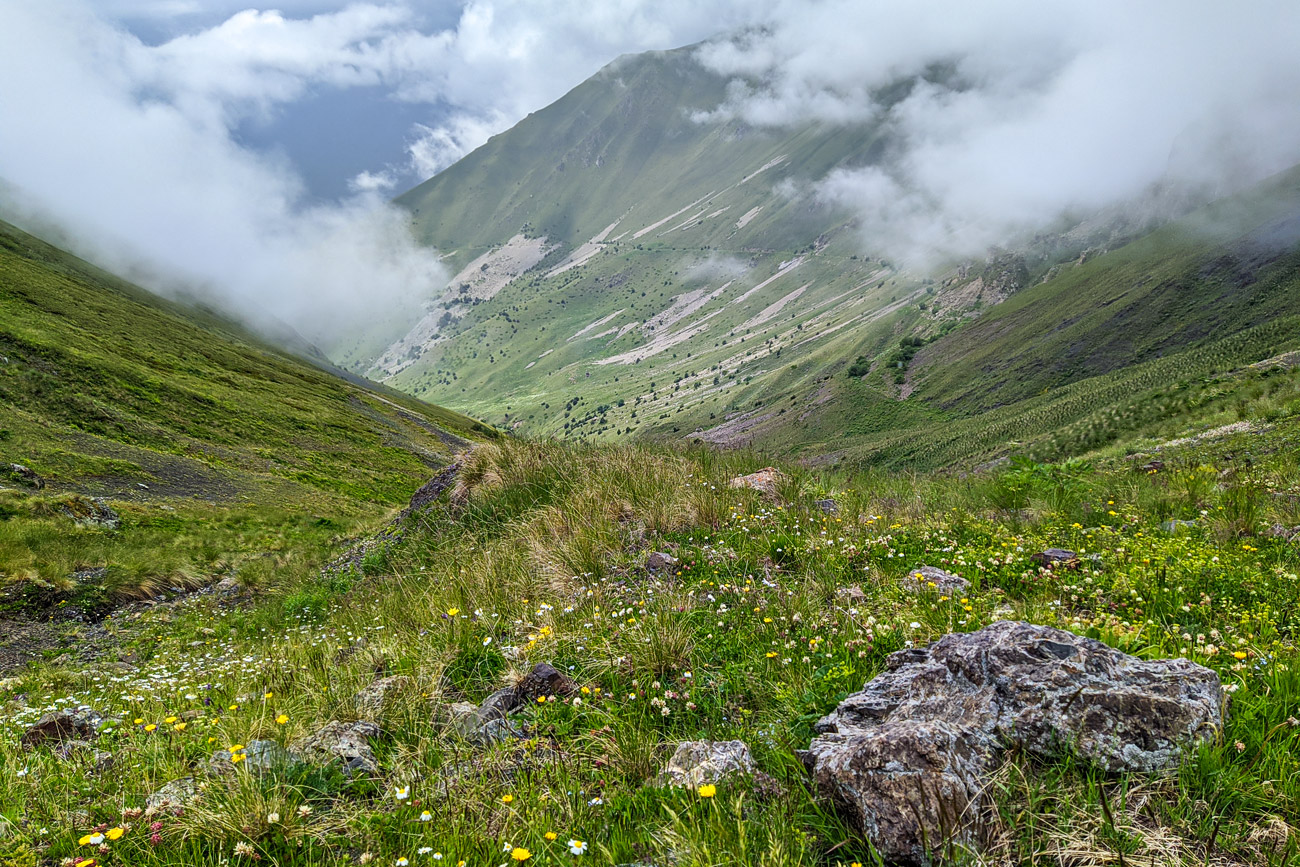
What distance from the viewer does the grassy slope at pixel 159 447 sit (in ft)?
69.9

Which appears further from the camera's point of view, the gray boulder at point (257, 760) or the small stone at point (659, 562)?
the small stone at point (659, 562)

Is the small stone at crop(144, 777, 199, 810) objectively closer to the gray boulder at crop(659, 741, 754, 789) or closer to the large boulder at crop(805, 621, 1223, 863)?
the gray boulder at crop(659, 741, 754, 789)

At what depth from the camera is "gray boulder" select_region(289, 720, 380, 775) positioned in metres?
3.89

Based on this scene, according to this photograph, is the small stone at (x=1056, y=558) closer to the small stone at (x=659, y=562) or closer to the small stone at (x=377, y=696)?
the small stone at (x=659, y=562)

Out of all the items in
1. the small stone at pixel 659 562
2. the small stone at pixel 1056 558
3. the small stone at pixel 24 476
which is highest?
the small stone at pixel 24 476

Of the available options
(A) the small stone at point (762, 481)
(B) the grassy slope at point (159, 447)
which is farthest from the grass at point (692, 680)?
(B) the grassy slope at point (159, 447)

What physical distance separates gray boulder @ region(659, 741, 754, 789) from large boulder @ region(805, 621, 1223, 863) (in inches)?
16.0

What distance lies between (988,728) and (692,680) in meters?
1.97

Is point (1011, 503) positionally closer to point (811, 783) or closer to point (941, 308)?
point (811, 783)

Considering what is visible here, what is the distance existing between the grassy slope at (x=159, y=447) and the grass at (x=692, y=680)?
16.8m

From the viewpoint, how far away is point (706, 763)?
3365 mm

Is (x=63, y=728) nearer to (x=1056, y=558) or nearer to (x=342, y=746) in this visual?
(x=342, y=746)

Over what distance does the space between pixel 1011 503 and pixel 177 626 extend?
18.7 metres

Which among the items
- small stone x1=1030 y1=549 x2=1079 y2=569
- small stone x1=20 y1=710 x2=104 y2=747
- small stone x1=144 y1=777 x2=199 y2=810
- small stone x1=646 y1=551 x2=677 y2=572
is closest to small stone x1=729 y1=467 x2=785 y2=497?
small stone x1=646 y1=551 x2=677 y2=572
